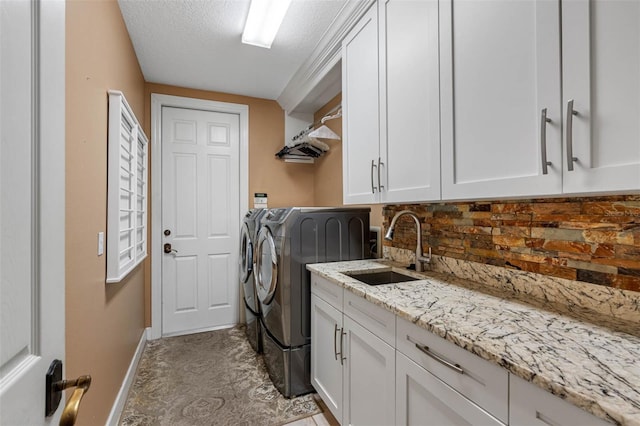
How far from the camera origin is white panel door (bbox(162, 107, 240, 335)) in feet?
10.0

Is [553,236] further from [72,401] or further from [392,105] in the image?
[72,401]

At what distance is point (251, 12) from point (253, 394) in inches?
101

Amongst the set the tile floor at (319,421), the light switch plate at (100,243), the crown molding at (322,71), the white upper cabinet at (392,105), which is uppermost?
the crown molding at (322,71)

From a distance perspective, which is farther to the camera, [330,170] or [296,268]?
[330,170]

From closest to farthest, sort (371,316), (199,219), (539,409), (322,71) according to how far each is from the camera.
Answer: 1. (539,409)
2. (371,316)
3. (322,71)
4. (199,219)

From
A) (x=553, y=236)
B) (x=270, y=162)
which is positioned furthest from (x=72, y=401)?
(x=270, y=162)

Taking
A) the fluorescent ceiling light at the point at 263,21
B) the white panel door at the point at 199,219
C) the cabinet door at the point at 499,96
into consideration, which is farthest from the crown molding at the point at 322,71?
the cabinet door at the point at 499,96

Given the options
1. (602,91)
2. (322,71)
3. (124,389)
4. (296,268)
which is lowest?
(124,389)

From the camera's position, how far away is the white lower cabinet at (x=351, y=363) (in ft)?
4.02

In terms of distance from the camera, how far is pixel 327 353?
5.71ft

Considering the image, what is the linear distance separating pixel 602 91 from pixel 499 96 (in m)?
0.30

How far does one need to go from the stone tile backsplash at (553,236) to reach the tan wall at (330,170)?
145cm

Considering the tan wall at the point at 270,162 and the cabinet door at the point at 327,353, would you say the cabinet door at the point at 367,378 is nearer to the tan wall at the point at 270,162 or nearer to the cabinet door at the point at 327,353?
the cabinet door at the point at 327,353

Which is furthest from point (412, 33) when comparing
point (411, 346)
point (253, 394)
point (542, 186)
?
point (253, 394)
